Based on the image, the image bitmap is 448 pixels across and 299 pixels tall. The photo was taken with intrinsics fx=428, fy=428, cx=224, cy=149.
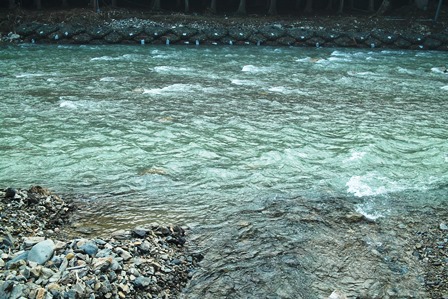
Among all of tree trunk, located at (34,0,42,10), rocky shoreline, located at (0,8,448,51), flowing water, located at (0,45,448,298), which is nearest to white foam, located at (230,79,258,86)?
flowing water, located at (0,45,448,298)

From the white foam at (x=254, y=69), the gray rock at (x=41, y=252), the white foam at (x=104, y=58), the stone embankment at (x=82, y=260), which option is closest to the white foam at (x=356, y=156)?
the stone embankment at (x=82, y=260)

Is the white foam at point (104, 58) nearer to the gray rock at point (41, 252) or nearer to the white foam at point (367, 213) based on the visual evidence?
the white foam at point (367, 213)

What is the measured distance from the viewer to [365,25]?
2914cm

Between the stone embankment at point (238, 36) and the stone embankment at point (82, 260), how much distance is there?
69.6ft

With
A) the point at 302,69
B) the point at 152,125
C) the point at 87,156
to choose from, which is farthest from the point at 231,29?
the point at 87,156

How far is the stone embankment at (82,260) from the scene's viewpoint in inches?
187

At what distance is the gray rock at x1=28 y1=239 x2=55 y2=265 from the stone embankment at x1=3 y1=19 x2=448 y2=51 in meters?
22.5

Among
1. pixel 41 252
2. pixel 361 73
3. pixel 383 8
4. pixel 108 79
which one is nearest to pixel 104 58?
pixel 108 79

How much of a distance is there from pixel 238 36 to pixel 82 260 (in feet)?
77.5

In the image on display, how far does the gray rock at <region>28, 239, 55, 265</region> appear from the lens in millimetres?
5098

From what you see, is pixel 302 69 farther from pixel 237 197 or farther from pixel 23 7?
pixel 23 7

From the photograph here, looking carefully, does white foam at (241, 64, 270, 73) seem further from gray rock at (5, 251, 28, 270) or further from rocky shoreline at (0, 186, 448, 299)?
gray rock at (5, 251, 28, 270)

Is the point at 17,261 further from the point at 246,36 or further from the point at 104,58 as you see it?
the point at 246,36

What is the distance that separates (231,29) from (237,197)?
849 inches
